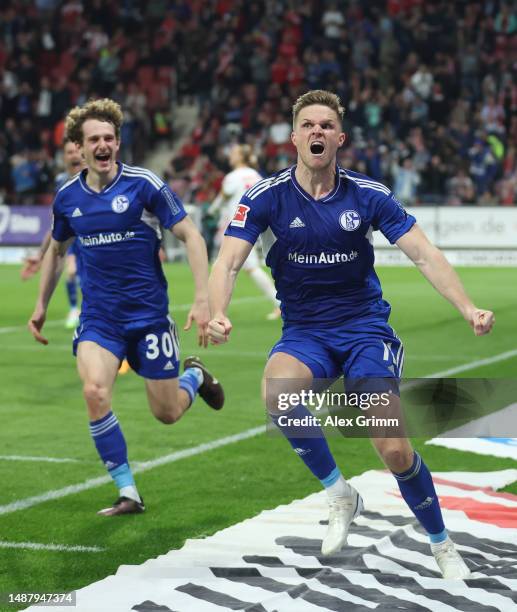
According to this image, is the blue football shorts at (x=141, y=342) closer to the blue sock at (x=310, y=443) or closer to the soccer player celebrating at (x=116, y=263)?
the soccer player celebrating at (x=116, y=263)

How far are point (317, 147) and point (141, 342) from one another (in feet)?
6.60

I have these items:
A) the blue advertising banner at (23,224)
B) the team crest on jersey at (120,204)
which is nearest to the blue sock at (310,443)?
the team crest on jersey at (120,204)

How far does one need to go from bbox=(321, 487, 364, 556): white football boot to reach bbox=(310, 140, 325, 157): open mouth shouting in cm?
172

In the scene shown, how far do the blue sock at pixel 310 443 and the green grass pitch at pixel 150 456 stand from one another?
81 cm

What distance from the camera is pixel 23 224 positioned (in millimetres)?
30016

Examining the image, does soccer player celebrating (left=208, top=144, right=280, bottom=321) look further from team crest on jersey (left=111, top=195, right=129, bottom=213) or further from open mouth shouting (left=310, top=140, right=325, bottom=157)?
open mouth shouting (left=310, top=140, right=325, bottom=157)

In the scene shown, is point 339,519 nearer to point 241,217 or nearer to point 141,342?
point 241,217

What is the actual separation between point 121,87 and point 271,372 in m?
29.2

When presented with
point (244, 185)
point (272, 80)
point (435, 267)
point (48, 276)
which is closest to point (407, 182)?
point (272, 80)

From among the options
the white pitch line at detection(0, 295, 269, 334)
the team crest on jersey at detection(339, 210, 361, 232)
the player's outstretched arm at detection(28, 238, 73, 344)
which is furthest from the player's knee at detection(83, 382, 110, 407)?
the white pitch line at detection(0, 295, 269, 334)

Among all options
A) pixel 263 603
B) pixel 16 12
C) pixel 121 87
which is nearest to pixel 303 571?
pixel 263 603

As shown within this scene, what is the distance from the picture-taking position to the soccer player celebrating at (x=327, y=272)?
5.71 metres

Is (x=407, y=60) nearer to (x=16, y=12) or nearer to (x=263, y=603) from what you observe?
(x=16, y=12)

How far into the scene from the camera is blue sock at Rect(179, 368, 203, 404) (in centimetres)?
823
